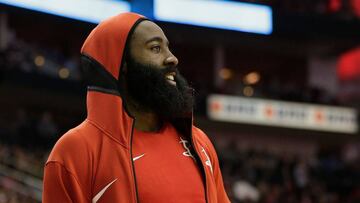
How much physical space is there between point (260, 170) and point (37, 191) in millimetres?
8010

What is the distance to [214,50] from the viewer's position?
23.6 metres

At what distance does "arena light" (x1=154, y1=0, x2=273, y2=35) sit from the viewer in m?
17.2

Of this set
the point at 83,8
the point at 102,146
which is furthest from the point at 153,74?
the point at 83,8

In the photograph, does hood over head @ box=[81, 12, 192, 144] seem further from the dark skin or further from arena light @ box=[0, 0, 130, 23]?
arena light @ box=[0, 0, 130, 23]

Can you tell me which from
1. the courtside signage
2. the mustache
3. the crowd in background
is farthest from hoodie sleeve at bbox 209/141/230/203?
the courtside signage

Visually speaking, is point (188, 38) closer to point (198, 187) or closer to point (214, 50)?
point (214, 50)

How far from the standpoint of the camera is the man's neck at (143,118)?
2531 mm

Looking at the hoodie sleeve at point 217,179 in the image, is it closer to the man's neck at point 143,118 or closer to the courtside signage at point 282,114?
the man's neck at point 143,118

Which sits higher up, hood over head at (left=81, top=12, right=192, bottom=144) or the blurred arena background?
hood over head at (left=81, top=12, right=192, bottom=144)

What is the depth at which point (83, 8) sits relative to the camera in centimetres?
1645

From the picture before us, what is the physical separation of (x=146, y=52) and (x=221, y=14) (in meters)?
15.8

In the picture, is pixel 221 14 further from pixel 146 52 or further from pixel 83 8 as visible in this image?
pixel 146 52

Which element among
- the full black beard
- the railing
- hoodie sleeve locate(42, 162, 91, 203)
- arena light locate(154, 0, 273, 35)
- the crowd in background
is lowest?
the crowd in background

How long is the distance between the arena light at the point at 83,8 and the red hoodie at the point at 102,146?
13.3m
